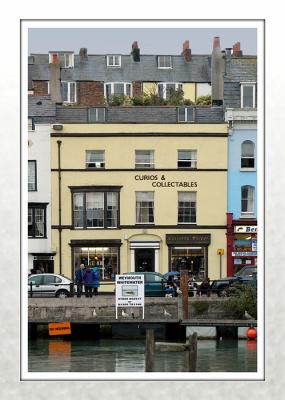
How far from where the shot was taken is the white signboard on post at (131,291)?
2011 cm

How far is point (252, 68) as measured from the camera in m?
29.1

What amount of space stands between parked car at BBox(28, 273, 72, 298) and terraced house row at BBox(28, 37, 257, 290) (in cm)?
384

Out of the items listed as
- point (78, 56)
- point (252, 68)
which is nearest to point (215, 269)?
point (252, 68)

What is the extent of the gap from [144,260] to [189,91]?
6919mm

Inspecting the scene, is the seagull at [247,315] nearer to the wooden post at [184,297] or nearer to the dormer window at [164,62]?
the wooden post at [184,297]

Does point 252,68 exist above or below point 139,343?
above

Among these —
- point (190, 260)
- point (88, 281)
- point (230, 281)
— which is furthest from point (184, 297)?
point (190, 260)

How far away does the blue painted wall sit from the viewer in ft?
88.4

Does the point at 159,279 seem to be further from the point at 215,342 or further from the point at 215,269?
the point at 215,269

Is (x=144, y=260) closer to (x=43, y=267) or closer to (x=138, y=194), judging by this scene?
(x=138, y=194)

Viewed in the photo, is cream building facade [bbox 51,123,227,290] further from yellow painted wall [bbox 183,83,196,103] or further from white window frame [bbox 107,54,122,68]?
white window frame [bbox 107,54,122,68]

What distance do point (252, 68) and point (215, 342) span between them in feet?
37.8

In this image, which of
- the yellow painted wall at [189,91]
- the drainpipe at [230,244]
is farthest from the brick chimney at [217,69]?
the drainpipe at [230,244]

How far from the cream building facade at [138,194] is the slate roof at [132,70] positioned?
4811 millimetres
